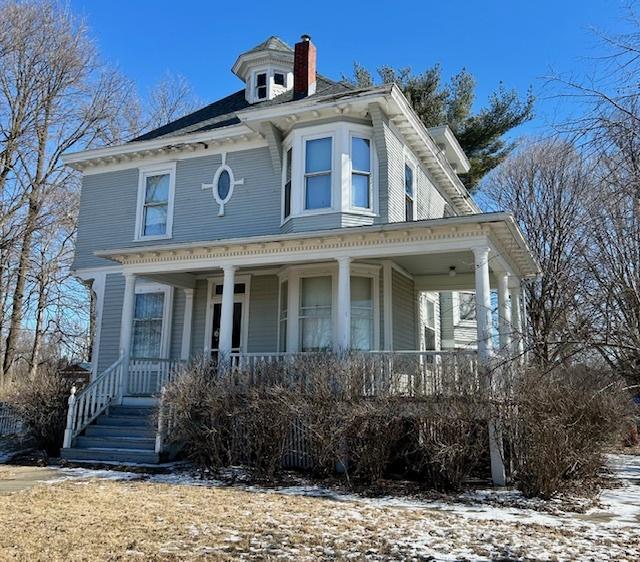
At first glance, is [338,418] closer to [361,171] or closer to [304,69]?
[361,171]

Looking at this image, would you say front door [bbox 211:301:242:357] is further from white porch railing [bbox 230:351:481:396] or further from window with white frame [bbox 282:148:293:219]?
white porch railing [bbox 230:351:481:396]

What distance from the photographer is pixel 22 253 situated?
21.4 m

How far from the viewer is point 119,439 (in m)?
10.2

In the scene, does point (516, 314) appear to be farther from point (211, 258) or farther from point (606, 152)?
point (606, 152)

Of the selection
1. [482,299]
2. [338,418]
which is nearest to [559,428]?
[482,299]

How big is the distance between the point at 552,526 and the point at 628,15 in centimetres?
486

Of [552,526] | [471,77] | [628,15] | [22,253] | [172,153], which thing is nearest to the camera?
[628,15]

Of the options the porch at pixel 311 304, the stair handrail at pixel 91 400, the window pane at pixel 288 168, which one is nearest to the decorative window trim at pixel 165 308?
the porch at pixel 311 304

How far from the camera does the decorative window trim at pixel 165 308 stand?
1320 centimetres

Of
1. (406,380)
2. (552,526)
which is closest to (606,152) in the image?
(552,526)

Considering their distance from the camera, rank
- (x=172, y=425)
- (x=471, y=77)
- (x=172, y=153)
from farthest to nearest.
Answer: (x=471, y=77)
(x=172, y=153)
(x=172, y=425)

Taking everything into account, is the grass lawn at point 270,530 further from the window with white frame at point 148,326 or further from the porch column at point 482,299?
the window with white frame at point 148,326

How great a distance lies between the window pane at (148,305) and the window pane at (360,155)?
579 cm

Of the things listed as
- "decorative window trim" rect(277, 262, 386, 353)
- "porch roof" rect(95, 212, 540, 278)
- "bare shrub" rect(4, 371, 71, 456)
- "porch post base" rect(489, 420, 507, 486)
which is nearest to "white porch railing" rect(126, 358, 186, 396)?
"bare shrub" rect(4, 371, 71, 456)
